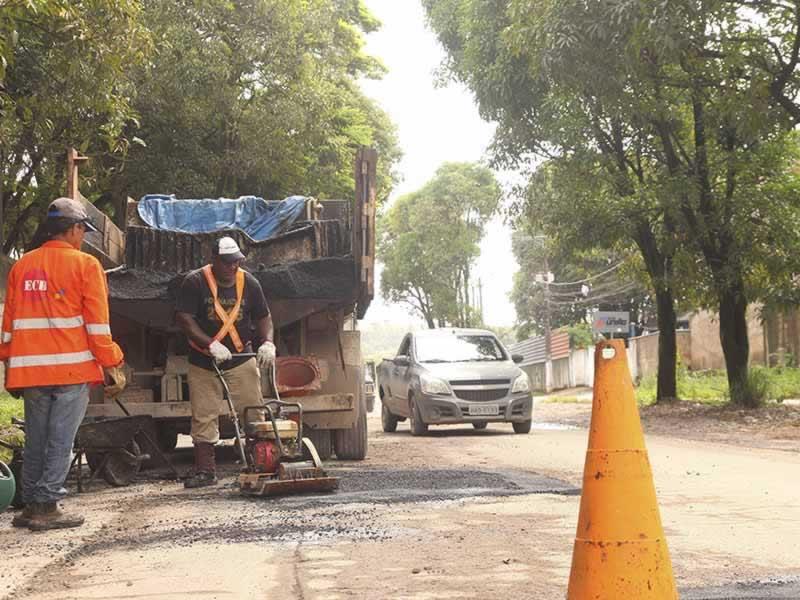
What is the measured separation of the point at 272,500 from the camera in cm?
745

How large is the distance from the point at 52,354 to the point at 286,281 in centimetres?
340

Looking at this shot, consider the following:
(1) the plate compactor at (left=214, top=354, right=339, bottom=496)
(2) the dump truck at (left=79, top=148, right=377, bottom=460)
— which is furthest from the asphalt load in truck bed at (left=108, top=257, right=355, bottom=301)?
(1) the plate compactor at (left=214, top=354, right=339, bottom=496)

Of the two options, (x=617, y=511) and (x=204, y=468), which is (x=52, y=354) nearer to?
(x=204, y=468)

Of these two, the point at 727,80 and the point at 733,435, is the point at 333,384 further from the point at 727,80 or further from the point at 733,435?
the point at 727,80

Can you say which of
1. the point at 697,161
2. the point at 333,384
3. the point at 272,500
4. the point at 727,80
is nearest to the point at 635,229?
the point at 697,161

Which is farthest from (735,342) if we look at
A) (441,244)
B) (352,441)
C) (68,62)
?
(441,244)

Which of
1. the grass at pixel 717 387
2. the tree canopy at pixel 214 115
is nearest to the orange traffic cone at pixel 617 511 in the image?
the tree canopy at pixel 214 115

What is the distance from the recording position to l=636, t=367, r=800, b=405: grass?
2375 cm

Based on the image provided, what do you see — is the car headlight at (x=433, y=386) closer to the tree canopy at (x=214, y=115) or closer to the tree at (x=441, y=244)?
the tree canopy at (x=214, y=115)

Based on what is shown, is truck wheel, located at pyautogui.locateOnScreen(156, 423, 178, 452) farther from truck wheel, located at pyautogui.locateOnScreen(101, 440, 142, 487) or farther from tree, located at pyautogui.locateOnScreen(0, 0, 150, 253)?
tree, located at pyautogui.locateOnScreen(0, 0, 150, 253)

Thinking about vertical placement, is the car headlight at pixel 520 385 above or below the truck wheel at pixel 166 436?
above

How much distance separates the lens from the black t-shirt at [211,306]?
28.2 ft

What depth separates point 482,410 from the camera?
16.1m

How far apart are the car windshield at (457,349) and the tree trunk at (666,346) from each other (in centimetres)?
622
